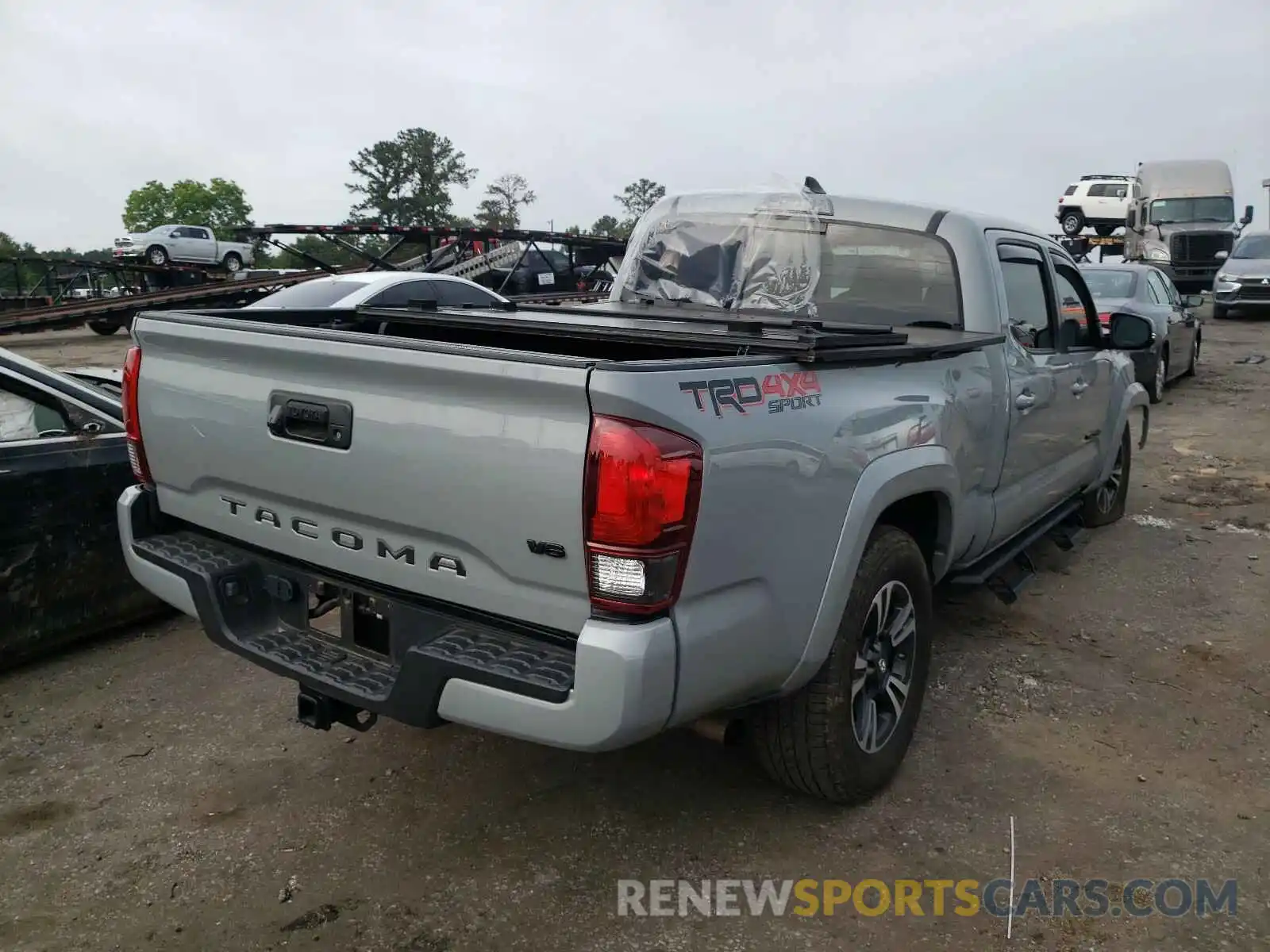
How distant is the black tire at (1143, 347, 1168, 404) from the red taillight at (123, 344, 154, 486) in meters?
10.6

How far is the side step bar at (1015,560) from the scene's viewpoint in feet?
12.9

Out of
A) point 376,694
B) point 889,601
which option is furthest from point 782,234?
point 376,694

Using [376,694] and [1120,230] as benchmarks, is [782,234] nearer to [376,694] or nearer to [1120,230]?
[376,694]

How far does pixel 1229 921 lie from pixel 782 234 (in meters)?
2.96

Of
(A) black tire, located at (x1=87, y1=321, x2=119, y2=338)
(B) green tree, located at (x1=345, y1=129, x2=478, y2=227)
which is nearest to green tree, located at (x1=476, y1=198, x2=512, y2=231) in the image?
(B) green tree, located at (x1=345, y1=129, x2=478, y2=227)

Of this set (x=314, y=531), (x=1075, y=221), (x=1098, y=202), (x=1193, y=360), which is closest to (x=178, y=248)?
(x=1075, y=221)

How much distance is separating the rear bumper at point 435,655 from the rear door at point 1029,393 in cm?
238

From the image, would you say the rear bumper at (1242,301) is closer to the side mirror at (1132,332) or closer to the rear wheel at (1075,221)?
the rear wheel at (1075,221)

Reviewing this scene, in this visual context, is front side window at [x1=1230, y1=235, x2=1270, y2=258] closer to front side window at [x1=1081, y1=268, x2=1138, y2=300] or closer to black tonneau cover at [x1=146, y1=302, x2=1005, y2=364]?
front side window at [x1=1081, y1=268, x2=1138, y2=300]

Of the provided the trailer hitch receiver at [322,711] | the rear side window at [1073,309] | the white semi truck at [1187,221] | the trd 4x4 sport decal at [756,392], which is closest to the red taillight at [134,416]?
the trailer hitch receiver at [322,711]

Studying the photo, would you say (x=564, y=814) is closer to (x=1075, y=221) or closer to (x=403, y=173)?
(x=1075, y=221)

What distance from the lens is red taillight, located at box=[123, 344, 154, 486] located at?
10.2 ft

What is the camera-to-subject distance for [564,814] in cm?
306

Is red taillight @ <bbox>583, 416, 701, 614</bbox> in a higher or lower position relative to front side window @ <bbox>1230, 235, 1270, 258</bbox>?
lower
